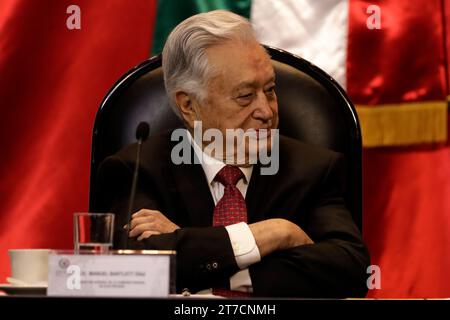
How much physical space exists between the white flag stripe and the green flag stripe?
4cm

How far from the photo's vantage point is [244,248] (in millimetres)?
1749

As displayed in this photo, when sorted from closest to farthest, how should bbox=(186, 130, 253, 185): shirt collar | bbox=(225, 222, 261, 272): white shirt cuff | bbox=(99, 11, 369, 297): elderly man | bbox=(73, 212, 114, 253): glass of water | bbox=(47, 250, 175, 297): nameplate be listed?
bbox=(47, 250, 175, 297): nameplate, bbox=(73, 212, 114, 253): glass of water, bbox=(225, 222, 261, 272): white shirt cuff, bbox=(99, 11, 369, 297): elderly man, bbox=(186, 130, 253, 185): shirt collar

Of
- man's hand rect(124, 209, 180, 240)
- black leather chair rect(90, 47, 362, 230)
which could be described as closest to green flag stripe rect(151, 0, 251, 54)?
black leather chair rect(90, 47, 362, 230)

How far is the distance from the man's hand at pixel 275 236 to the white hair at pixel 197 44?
0.46 meters

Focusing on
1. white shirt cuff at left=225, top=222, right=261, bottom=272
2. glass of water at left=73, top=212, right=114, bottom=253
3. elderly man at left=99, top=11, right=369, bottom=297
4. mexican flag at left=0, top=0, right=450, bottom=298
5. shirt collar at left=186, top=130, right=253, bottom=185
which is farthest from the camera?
mexican flag at left=0, top=0, right=450, bottom=298

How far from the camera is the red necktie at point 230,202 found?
2.01 metres

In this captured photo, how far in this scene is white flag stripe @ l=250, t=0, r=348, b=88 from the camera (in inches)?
110

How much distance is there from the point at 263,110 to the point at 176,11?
0.89 meters

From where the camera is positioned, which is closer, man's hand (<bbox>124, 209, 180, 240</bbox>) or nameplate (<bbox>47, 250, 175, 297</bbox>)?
nameplate (<bbox>47, 250, 175, 297</bbox>)

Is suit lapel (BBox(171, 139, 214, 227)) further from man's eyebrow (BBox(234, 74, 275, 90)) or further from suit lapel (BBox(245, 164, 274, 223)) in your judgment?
man's eyebrow (BBox(234, 74, 275, 90))

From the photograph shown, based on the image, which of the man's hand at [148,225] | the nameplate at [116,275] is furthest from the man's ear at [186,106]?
the nameplate at [116,275]

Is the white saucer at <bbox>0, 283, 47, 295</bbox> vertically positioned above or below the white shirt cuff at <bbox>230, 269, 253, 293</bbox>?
above

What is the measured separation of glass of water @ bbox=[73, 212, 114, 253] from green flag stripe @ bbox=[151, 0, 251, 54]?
4.96 feet

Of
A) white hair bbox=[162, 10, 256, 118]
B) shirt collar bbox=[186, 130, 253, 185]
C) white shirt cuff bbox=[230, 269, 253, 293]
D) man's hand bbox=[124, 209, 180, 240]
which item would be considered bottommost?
white shirt cuff bbox=[230, 269, 253, 293]
